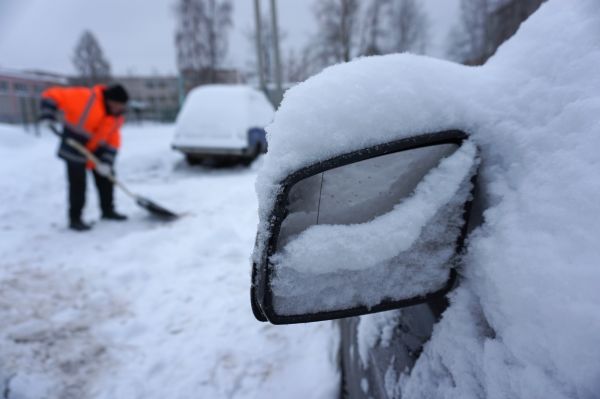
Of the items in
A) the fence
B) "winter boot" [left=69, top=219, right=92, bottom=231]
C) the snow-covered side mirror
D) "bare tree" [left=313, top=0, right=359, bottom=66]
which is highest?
"bare tree" [left=313, top=0, right=359, bottom=66]

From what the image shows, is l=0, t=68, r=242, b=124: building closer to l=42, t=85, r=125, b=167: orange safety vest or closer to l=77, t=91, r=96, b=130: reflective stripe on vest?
l=42, t=85, r=125, b=167: orange safety vest

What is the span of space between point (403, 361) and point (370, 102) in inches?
28.7

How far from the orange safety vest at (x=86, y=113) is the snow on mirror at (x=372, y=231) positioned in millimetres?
4967

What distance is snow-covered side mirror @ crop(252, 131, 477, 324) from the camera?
764mm

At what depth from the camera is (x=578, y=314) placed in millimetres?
526

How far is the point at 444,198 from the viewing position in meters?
0.83

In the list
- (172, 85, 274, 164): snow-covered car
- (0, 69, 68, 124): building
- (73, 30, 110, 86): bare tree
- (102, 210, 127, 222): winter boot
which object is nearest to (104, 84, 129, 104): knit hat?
(102, 210, 127, 222): winter boot

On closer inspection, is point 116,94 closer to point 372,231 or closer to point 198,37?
point 372,231

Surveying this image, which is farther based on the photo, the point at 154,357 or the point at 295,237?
the point at 154,357

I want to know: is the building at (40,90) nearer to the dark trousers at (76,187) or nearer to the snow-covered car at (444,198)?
the dark trousers at (76,187)

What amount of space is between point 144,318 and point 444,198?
8.71ft

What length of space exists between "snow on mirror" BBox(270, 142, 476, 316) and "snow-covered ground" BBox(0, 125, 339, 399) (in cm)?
122

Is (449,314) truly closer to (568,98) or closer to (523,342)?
(523,342)

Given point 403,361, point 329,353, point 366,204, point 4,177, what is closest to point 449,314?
point 403,361
